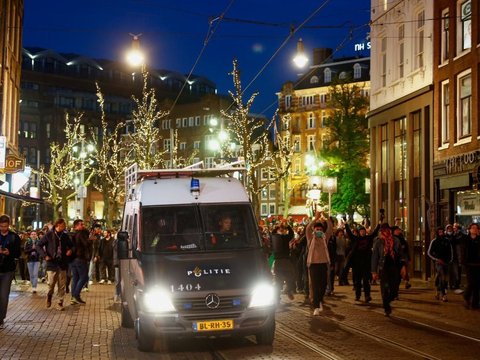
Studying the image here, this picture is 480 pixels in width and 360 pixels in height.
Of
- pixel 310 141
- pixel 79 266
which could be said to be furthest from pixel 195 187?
pixel 310 141

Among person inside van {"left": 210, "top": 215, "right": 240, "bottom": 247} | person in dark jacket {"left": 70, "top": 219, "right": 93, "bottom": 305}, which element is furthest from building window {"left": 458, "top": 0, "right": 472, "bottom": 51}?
person inside van {"left": 210, "top": 215, "right": 240, "bottom": 247}

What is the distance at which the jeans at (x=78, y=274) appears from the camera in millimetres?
21547

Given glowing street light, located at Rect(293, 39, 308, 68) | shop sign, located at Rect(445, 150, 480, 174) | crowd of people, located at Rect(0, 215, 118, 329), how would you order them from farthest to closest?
shop sign, located at Rect(445, 150, 480, 174) < glowing street light, located at Rect(293, 39, 308, 68) < crowd of people, located at Rect(0, 215, 118, 329)

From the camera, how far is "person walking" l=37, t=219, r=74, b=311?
1953 cm

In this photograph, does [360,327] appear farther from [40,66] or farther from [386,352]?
[40,66]

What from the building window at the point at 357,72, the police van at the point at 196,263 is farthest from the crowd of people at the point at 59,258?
the building window at the point at 357,72

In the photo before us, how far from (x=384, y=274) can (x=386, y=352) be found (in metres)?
5.60

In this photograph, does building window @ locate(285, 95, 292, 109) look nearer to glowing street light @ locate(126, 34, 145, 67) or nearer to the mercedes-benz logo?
glowing street light @ locate(126, 34, 145, 67)

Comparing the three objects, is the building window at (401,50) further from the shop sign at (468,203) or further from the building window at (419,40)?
the shop sign at (468,203)

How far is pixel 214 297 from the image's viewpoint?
41.1 ft

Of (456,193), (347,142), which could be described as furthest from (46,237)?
(347,142)

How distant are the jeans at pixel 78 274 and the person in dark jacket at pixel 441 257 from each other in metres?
8.33

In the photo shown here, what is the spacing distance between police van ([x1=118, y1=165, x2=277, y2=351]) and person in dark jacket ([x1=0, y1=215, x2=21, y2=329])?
2670 millimetres

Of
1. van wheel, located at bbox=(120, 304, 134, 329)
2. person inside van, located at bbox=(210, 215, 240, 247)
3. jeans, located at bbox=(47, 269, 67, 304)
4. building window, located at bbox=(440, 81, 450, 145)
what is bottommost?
van wheel, located at bbox=(120, 304, 134, 329)
